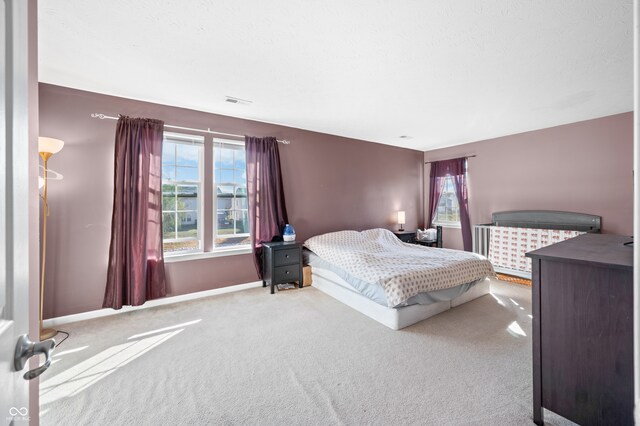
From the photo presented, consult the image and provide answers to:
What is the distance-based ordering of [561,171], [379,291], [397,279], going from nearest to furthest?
Answer: [397,279], [379,291], [561,171]

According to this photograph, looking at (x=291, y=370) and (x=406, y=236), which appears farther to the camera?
(x=406, y=236)

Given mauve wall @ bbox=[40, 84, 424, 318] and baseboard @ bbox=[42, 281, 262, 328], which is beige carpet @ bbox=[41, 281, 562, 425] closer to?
baseboard @ bbox=[42, 281, 262, 328]

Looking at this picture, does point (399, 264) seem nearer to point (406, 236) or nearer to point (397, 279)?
point (397, 279)

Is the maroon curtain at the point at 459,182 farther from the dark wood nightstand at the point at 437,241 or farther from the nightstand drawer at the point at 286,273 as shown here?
the nightstand drawer at the point at 286,273

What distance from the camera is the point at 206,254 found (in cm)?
359

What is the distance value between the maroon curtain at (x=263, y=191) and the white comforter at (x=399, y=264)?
2.12 feet

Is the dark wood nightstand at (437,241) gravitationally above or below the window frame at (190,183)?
below

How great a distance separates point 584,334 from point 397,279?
4.65ft

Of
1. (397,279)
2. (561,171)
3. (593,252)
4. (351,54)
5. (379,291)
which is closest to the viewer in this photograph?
(593,252)

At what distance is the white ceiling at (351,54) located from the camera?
1.75 meters

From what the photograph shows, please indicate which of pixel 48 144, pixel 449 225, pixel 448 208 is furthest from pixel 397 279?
pixel 448 208

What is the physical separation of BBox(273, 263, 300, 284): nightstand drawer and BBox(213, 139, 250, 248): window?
0.68 m

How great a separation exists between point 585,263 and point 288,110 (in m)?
3.18

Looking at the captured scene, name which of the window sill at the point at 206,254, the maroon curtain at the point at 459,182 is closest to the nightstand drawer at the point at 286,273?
the window sill at the point at 206,254
